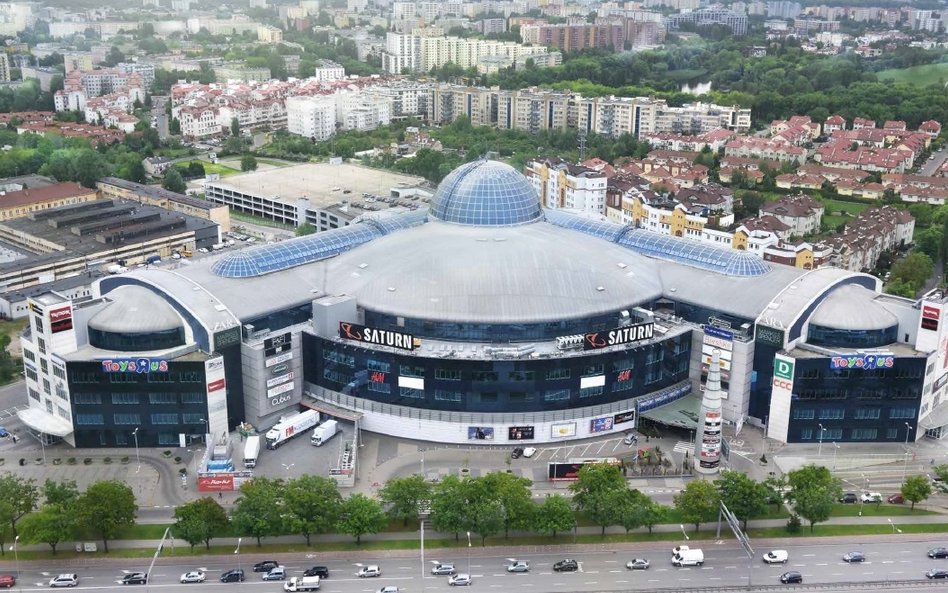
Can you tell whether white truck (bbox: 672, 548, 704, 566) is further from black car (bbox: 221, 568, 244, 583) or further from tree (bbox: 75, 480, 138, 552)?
tree (bbox: 75, 480, 138, 552)

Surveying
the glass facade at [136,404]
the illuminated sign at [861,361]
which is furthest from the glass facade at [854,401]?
the glass facade at [136,404]

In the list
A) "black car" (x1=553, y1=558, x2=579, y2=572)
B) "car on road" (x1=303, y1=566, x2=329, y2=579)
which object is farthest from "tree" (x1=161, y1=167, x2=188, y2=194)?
"black car" (x1=553, y1=558, x2=579, y2=572)

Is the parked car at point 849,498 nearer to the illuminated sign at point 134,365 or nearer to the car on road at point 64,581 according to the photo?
the illuminated sign at point 134,365

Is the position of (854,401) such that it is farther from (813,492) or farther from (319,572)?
(319,572)

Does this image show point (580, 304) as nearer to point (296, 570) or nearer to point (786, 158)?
point (296, 570)

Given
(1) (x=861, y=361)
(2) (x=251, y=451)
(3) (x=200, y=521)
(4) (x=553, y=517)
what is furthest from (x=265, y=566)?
(1) (x=861, y=361)

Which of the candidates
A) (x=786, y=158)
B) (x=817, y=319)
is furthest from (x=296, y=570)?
(x=786, y=158)
